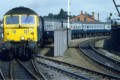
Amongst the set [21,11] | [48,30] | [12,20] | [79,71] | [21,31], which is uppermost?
[21,11]

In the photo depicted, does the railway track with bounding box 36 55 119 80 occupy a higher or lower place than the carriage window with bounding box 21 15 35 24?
lower

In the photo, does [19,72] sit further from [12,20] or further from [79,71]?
[12,20]

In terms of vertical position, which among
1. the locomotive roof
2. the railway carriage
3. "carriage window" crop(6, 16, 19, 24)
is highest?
the locomotive roof

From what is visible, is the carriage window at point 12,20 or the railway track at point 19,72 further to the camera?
the carriage window at point 12,20

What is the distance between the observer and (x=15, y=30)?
960 inches

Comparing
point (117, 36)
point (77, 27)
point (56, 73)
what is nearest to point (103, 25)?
point (77, 27)

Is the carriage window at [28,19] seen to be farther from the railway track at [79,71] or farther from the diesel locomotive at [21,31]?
the railway track at [79,71]

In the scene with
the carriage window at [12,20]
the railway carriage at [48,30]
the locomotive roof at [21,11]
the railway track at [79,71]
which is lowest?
the railway track at [79,71]

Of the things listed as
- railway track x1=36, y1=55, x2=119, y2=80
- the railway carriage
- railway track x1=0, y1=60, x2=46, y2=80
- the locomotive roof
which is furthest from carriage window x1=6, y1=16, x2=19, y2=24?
the railway carriage

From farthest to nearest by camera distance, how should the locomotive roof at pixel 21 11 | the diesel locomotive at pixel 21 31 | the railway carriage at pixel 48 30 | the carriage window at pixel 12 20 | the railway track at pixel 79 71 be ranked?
the railway carriage at pixel 48 30 < the locomotive roof at pixel 21 11 < the carriage window at pixel 12 20 < the diesel locomotive at pixel 21 31 < the railway track at pixel 79 71

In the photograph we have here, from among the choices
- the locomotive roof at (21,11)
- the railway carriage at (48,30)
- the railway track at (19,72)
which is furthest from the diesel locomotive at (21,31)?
the railway carriage at (48,30)

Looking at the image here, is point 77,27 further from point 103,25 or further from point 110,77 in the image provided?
point 110,77

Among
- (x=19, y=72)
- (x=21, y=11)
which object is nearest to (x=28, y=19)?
(x=21, y=11)

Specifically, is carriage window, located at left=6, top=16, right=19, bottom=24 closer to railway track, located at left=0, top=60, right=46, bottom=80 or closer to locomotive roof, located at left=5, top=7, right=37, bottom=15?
locomotive roof, located at left=5, top=7, right=37, bottom=15
